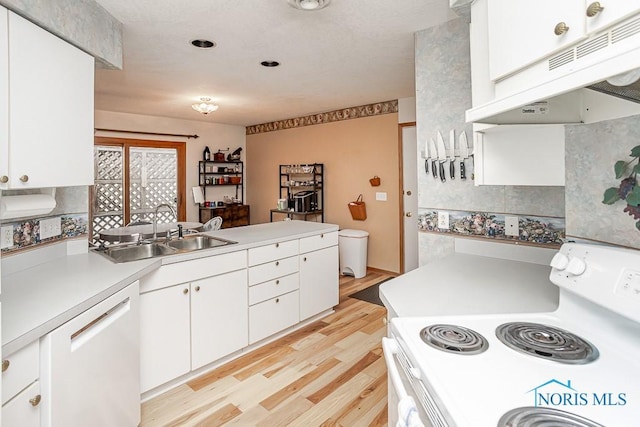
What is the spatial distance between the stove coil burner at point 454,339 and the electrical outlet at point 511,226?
1096 mm

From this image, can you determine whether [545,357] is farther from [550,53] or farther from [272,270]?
[272,270]

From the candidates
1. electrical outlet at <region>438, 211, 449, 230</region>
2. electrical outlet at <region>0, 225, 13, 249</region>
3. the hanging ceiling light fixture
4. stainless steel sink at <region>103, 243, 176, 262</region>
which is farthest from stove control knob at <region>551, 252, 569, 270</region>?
the hanging ceiling light fixture

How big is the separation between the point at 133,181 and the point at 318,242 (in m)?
3.70

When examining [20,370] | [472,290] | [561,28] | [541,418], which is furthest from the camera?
[472,290]

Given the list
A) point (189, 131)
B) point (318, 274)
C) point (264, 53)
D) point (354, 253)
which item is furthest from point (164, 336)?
point (189, 131)

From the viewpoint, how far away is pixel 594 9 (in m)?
0.74

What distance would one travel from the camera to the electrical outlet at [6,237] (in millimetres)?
1651

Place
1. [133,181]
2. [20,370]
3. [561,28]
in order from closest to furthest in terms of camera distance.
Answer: [561,28] < [20,370] < [133,181]

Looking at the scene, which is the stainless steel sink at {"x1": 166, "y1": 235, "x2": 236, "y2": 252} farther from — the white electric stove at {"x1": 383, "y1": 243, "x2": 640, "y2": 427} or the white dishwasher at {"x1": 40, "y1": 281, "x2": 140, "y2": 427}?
the white electric stove at {"x1": 383, "y1": 243, "x2": 640, "y2": 427}

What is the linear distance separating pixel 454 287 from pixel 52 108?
6.37 feet

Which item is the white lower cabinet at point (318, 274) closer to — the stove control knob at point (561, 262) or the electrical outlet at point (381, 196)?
the electrical outlet at point (381, 196)

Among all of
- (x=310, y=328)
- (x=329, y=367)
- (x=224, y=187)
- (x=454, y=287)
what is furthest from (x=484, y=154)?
(x=224, y=187)

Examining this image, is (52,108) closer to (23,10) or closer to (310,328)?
(23,10)

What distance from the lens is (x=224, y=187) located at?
21.2 feet
